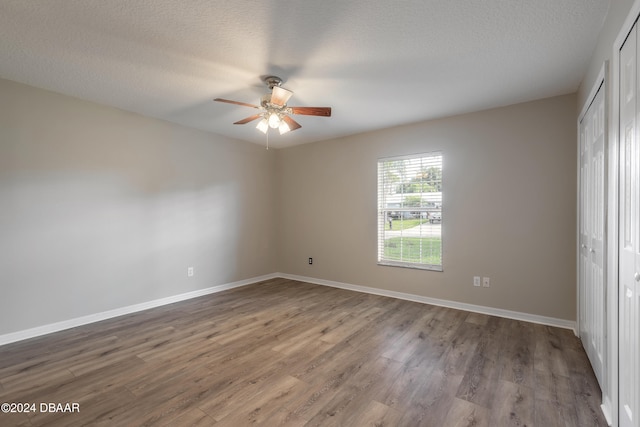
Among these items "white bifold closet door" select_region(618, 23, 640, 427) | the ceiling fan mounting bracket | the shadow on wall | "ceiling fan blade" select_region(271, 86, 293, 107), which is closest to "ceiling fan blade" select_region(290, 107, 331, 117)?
"ceiling fan blade" select_region(271, 86, 293, 107)

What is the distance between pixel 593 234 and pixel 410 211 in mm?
2124

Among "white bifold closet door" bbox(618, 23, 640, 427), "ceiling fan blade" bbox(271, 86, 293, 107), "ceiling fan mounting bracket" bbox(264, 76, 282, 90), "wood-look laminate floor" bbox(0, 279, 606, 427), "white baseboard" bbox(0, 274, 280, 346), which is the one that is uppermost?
"ceiling fan mounting bracket" bbox(264, 76, 282, 90)

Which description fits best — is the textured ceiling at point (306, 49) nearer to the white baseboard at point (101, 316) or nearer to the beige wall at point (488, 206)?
the beige wall at point (488, 206)

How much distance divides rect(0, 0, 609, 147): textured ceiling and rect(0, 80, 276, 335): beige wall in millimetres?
395

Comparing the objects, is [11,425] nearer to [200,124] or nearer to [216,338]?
[216,338]

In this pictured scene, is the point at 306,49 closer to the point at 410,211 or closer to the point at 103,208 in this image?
the point at 410,211

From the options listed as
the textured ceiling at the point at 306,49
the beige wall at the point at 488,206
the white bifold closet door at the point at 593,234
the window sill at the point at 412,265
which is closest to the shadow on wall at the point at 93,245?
the textured ceiling at the point at 306,49

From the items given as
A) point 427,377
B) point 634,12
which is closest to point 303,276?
point 427,377

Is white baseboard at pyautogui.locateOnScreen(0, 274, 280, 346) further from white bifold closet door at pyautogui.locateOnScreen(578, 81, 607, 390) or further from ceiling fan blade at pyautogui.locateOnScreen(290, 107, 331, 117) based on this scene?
white bifold closet door at pyautogui.locateOnScreen(578, 81, 607, 390)

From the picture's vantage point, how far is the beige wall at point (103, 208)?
2.88m

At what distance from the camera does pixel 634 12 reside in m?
1.35

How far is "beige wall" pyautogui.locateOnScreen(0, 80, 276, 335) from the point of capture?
9.46 ft

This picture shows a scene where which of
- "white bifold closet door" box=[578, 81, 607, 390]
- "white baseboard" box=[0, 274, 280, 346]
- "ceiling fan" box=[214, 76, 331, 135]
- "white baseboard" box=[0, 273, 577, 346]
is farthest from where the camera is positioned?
"white baseboard" box=[0, 273, 577, 346]

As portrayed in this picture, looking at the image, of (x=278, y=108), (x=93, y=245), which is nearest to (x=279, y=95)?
(x=278, y=108)
